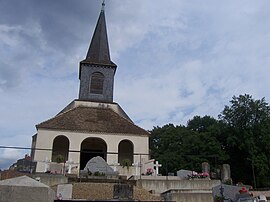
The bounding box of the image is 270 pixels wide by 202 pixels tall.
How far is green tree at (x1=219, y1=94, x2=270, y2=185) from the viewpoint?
3825cm

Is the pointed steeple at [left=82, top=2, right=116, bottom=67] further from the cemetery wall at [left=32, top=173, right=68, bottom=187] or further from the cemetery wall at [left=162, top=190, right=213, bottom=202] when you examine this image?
the cemetery wall at [left=162, top=190, right=213, bottom=202]

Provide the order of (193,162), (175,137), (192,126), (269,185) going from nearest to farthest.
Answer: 1. (269,185)
2. (193,162)
3. (175,137)
4. (192,126)

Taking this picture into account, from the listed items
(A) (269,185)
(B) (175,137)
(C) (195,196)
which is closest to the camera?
(C) (195,196)

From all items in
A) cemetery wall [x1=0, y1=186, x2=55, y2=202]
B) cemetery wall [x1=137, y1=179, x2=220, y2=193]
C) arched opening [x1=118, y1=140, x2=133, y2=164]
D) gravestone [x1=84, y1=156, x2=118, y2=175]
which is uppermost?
arched opening [x1=118, y1=140, x2=133, y2=164]

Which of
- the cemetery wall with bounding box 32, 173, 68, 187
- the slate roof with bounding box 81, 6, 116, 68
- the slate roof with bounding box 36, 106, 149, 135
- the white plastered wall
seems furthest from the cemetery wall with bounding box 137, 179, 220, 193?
the slate roof with bounding box 81, 6, 116, 68

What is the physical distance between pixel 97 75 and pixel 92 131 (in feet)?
30.0

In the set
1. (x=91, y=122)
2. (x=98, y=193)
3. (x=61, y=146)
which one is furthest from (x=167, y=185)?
(x=61, y=146)

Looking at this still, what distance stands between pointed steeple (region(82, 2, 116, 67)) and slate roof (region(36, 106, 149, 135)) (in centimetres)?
692

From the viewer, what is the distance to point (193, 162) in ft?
139

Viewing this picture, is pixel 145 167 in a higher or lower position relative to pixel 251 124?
lower

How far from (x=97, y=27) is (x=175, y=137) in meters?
22.0

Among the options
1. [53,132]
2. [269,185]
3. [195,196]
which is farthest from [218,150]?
[195,196]

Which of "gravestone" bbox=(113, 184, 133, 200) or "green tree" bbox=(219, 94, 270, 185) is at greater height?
"green tree" bbox=(219, 94, 270, 185)

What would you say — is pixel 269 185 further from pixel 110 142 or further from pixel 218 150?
pixel 110 142
